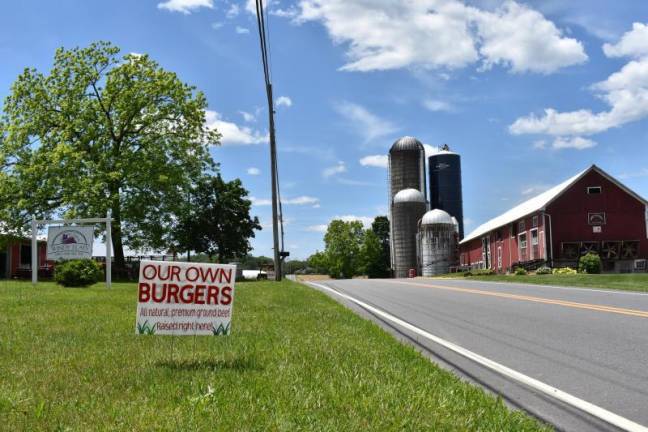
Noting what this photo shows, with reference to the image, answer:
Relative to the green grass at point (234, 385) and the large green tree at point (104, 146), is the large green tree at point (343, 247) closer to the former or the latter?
the large green tree at point (104, 146)

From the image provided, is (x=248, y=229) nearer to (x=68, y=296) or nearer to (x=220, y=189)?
(x=220, y=189)

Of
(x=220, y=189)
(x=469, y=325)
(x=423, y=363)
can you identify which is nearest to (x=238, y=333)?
(x=423, y=363)

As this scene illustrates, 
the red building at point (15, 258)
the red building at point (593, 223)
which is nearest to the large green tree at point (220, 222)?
the red building at point (15, 258)

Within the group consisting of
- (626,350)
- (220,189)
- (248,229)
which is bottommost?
(626,350)

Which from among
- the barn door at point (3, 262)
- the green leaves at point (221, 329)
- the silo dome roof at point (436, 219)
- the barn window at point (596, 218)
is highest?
the silo dome roof at point (436, 219)

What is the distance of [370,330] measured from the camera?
32.4 ft

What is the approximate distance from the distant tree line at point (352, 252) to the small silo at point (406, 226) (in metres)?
20.3

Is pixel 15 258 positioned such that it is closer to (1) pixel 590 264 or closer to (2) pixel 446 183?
(1) pixel 590 264

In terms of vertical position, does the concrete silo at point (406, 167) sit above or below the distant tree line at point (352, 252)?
above

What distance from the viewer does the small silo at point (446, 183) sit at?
86.1 meters

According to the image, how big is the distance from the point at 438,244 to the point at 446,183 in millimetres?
23560

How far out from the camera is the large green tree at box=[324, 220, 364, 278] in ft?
319

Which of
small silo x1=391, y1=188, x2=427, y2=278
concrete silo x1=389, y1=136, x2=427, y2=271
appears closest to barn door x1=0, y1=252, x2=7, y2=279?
small silo x1=391, y1=188, x2=427, y2=278

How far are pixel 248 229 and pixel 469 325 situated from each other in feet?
175
